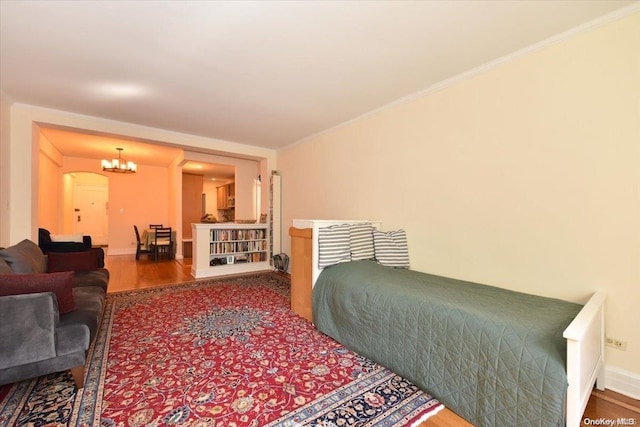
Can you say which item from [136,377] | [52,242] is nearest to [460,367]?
[136,377]

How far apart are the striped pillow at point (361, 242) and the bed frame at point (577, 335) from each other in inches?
10.2

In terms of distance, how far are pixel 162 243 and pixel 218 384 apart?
622 cm

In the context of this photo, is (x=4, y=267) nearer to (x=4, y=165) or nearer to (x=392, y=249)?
(x=4, y=165)

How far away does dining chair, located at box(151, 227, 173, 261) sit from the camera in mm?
6711

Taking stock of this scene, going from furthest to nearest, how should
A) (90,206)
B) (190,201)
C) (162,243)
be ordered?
1. (90,206)
2. (190,201)
3. (162,243)

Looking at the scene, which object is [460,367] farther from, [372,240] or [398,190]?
[398,190]

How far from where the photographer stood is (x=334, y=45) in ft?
7.03

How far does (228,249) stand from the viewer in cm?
511

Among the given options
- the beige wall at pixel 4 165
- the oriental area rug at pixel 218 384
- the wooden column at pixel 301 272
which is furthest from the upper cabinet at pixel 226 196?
the oriental area rug at pixel 218 384

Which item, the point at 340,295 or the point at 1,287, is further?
the point at 340,295

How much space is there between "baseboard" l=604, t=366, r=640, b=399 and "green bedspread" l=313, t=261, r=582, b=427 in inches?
19.2

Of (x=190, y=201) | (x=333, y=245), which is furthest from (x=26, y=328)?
(x=190, y=201)

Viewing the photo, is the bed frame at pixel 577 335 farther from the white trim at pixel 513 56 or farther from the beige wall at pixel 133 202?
the beige wall at pixel 133 202

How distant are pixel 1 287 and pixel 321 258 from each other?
2221 mm
